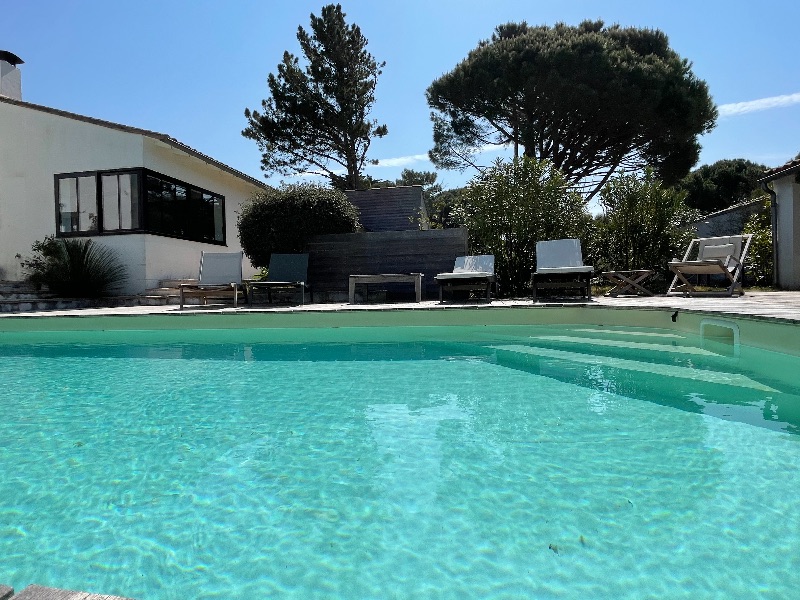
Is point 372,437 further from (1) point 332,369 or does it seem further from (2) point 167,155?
(2) point 167,155

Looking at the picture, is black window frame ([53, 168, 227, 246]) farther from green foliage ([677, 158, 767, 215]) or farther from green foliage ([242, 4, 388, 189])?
green foliage ([677, 158, 767, 215])

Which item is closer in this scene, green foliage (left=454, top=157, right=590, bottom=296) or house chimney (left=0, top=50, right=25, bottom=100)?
green foliage (left=454, top=157, right=590, bottom=296)

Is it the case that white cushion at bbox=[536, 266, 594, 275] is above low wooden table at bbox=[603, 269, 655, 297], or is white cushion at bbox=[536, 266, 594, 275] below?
above

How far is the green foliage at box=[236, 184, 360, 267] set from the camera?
406 inches

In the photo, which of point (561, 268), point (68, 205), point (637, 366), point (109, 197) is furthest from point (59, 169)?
point (637, 366)

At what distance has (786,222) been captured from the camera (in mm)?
9961

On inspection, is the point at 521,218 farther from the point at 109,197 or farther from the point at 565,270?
the point at 109,197

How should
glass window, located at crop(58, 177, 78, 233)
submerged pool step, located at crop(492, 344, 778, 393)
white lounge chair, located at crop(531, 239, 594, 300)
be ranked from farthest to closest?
glass window, located at crop(58, 177, 78, 233) → white lounge chair, located at crop(531, 239, 594, 300) → submerged pool step, located at crop(492, 344, 778, 393)

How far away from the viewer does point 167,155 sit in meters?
11.7

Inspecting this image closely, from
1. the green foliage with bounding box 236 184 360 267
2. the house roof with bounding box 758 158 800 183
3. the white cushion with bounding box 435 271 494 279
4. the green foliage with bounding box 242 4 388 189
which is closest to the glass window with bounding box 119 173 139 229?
the green foliage with bounding box 236 184 360 267

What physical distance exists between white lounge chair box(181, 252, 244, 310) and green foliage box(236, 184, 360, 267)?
117 centimetres

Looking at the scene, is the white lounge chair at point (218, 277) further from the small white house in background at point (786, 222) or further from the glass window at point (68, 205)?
the small white house in background at point (786, 222)

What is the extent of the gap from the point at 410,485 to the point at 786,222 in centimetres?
1127

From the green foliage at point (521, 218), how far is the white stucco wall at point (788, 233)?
155 inches
